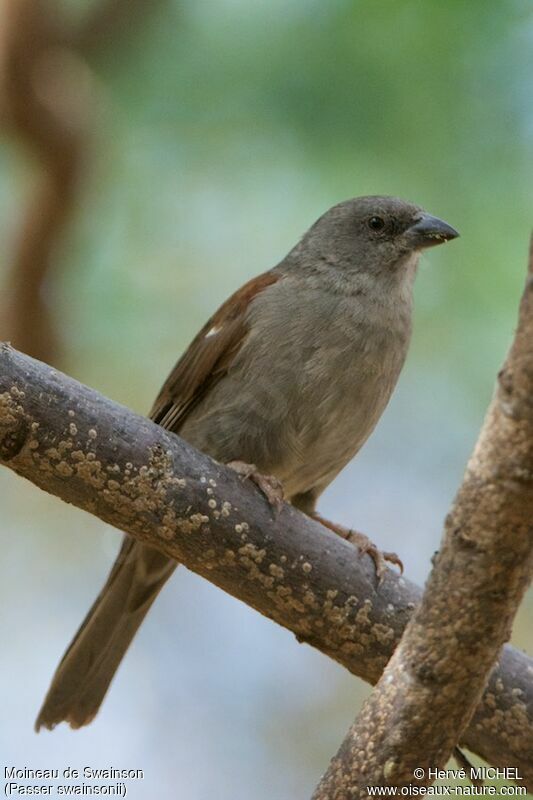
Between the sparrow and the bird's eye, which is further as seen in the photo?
the bird's eye

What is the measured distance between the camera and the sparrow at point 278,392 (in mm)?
4340

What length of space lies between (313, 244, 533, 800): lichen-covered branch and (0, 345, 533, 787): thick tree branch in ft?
2.49

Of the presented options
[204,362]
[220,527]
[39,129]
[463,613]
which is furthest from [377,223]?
[463,613]

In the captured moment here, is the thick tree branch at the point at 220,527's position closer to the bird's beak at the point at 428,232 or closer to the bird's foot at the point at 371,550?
the bird's foot at the point at 371,550

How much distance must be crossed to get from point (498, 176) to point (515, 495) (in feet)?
11.7

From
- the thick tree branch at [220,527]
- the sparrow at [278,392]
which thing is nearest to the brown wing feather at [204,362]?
the sparrow at [278,392]

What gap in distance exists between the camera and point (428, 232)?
4.93 meters

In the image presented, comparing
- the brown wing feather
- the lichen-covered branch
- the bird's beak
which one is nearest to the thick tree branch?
the lichen-covered branch

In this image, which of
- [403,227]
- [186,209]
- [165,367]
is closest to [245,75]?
[186,209]

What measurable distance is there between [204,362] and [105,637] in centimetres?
120

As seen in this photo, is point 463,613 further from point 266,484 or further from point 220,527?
point 266,484

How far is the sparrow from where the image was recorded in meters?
4.34

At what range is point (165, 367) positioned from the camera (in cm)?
647

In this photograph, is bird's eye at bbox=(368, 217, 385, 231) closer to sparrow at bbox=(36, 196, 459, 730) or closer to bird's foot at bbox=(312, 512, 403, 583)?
sparrow at bbox=(36, 196, 459, 730)
